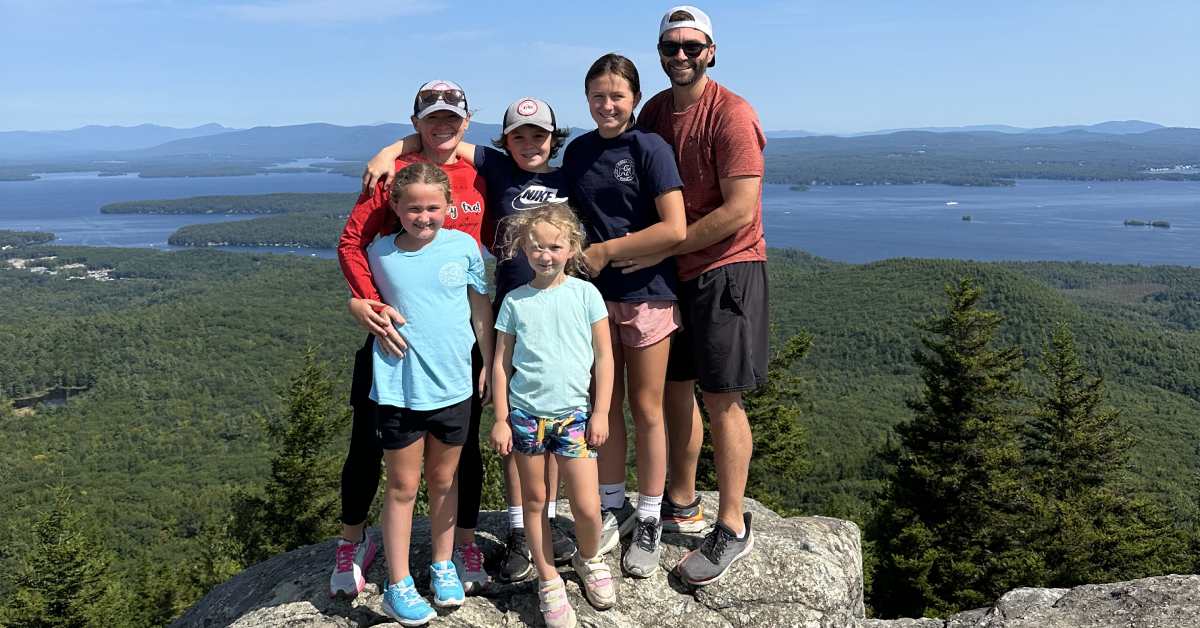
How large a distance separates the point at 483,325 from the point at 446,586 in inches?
58.6

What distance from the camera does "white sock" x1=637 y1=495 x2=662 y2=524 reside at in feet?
14.9

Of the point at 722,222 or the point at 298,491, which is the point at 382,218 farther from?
the point at 298,491

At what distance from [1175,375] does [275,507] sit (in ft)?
254

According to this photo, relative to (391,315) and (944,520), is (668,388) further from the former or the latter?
(944,520)

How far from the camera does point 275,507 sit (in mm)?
23000

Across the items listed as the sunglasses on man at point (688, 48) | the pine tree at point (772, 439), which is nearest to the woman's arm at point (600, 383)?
the sunglasses on man at point (688, 48)

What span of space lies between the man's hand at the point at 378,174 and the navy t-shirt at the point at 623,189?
0.97 metres

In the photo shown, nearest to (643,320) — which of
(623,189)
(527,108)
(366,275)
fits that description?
(623,189)

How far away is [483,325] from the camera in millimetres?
4090

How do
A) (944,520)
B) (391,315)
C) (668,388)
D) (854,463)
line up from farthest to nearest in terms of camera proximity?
1. (854,463)
2. (944,520)
3. (668,388)
4. (391,315)

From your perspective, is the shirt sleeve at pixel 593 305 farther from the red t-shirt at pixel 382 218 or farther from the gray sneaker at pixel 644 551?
the gray sneaker at pixel 644 551

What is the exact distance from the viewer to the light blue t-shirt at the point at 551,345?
151 inches

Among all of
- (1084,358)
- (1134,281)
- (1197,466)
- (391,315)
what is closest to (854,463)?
(1197,466)

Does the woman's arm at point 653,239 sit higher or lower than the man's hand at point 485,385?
higher
